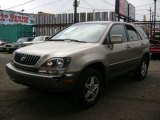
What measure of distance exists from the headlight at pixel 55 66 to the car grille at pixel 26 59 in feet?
0.75

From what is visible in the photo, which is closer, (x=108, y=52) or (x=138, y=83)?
(x=108, y=52)

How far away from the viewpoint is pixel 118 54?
6.20 meters

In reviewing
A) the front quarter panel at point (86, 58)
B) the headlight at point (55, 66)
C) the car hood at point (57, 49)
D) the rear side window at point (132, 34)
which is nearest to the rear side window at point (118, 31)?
the rear side window at point (132, 34)

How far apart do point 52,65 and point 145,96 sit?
2.53 metres

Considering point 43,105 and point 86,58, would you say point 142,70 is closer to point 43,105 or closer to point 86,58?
point 86,58

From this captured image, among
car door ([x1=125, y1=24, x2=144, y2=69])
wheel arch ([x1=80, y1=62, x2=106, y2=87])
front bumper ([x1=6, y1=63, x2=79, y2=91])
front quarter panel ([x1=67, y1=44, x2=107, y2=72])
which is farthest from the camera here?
car door ([x1=125, y1=24, x2=144, y2=69])

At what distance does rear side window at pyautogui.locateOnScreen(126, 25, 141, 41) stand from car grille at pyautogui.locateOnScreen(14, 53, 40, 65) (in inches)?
117

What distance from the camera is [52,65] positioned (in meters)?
4.82

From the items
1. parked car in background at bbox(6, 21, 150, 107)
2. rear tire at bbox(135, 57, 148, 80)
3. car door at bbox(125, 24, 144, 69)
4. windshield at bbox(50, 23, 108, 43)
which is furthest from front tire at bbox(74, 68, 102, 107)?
rear tire at bbox(135, 57, 148, 80)

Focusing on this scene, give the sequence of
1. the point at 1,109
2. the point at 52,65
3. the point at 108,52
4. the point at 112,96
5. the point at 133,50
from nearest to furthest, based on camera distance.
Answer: the point at 52,65 < the point at 1,109 < the point at 108,52 < the point at 112,96 < the point at 133,50

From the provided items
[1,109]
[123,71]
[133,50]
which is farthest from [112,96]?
[1,109]

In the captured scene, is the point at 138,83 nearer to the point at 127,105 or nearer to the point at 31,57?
the point at 127,105

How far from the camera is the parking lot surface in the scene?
16.2 ft

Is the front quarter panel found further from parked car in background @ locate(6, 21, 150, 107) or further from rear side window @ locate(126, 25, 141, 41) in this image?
rear side window @ locate(126, 25, 141, 41)
